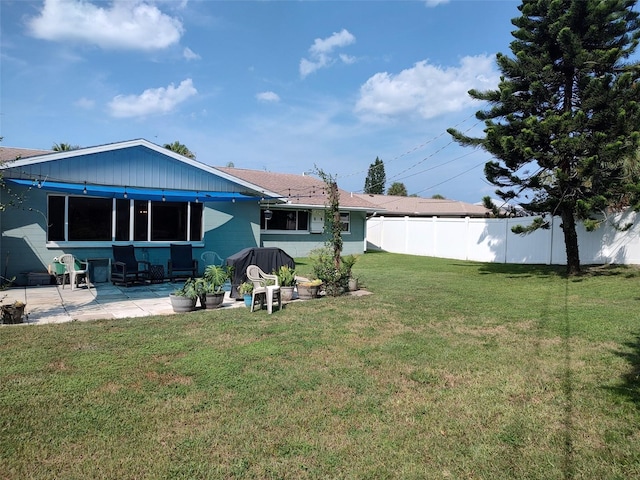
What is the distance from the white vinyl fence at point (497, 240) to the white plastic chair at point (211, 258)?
11614 mm

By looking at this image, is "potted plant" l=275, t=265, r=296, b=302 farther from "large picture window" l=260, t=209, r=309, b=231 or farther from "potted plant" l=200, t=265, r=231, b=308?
"large picture window" l=260, t=209, r=309, b=231

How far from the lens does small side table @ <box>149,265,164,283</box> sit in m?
10.7

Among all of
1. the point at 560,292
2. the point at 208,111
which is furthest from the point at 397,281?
the point at 208,111

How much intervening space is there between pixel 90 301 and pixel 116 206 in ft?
12.6

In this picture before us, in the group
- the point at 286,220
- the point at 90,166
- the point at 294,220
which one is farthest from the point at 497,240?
the point at 90,166

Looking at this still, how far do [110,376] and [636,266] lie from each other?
50.0ft

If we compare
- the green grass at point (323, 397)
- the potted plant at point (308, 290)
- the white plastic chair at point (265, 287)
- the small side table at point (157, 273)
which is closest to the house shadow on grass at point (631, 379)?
the green grass at point (323, 397)

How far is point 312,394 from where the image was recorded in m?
3.90

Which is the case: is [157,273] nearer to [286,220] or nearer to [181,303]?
[181,303]

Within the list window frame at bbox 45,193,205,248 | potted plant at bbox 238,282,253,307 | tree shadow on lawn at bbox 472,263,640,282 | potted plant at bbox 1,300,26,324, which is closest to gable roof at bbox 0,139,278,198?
window frame at bbox 45,193,205,248

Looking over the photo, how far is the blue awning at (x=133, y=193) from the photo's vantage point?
31.1ft

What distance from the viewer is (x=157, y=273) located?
1079 centimetres

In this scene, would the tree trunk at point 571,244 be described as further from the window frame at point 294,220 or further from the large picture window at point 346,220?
the window frame at point 294,220

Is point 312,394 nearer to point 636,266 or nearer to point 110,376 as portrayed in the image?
point 110,376
